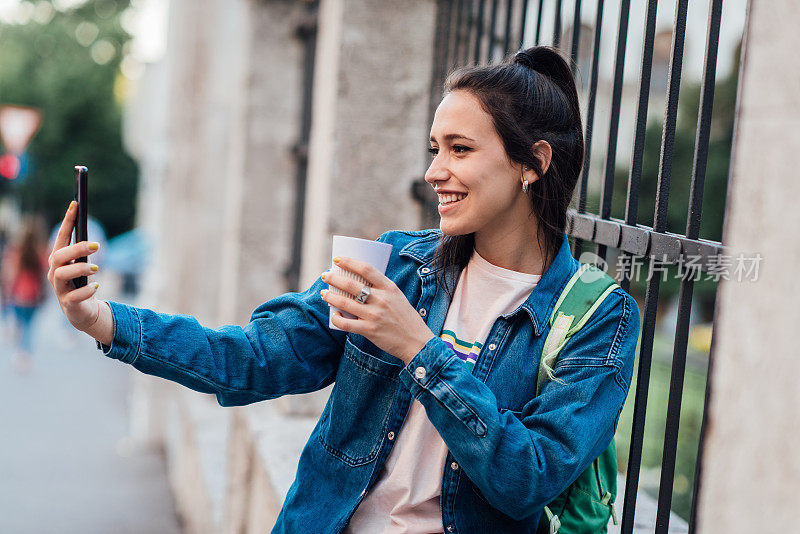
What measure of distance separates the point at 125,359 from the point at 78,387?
993cm

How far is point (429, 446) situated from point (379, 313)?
1.29ft

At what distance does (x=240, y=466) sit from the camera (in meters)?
4.22

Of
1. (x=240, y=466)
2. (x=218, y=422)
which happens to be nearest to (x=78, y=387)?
(x=218, y=422)

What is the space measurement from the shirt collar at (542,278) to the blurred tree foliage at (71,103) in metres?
32.0

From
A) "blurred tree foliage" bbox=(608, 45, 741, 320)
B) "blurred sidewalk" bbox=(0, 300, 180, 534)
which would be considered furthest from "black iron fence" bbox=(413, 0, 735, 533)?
"blurred tree foliage" bbox=(608, 45, 741, 320)

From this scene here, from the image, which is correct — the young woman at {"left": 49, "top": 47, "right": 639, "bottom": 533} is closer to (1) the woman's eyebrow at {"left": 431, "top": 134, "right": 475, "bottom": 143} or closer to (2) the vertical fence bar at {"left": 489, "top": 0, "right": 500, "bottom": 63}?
(1) the woman's eyebrow at {"left": 431, "top": 134, "right": 475, "bottom": 143}

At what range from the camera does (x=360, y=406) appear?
6.39 feet

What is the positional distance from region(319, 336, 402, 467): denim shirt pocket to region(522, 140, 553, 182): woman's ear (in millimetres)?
483

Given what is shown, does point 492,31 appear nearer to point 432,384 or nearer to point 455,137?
point 455,137

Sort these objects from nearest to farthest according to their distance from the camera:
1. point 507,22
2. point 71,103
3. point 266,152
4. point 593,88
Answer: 1. point 593,88
2. point 507,22
3. point 266,152
4. point 71,103

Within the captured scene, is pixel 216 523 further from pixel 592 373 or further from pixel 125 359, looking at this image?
pixel 592 373

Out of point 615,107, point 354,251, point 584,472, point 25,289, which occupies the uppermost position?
point 615,107

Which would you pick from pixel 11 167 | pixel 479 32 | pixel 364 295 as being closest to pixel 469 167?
pixel 364 295

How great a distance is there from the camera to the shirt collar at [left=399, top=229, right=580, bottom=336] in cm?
182
